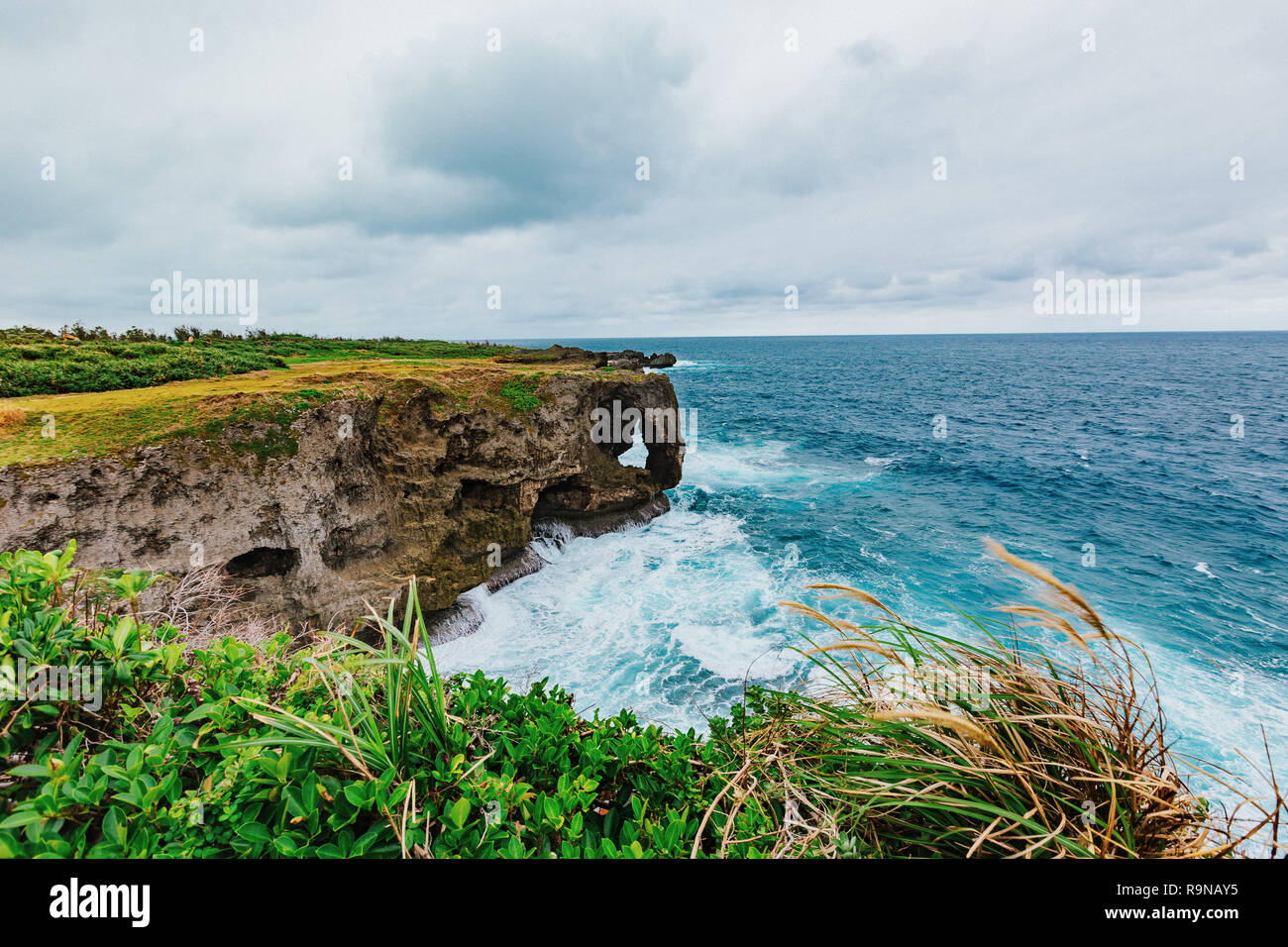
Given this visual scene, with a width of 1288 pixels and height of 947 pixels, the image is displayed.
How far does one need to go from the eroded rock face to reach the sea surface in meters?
2.69

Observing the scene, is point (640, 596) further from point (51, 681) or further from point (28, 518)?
point (51, 681)

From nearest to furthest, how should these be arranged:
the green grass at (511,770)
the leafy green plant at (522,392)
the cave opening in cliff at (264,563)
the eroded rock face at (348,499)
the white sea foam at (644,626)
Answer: the green grass at (511,770), the eroded rock face at (348,499), the cave opening in cliff at (264,563), the white sea foam at (644,626), the leafy green plant at (522,392)

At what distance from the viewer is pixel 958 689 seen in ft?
8.98

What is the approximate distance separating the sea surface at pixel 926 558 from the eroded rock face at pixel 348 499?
2.69 m

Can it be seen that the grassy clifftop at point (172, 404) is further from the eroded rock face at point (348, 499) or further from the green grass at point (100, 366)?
the eroded rock face at point (348, 499)

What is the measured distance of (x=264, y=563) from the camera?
1308 cm

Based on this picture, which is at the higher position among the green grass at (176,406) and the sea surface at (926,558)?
the green grass at (176,406)

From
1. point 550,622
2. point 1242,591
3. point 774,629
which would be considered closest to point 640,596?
point 550,622

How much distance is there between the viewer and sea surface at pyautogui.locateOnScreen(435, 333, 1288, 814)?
13.8 metres

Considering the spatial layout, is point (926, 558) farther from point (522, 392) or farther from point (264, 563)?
point (264, 563)

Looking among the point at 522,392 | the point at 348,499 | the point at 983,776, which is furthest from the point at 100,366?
the point at 983,776

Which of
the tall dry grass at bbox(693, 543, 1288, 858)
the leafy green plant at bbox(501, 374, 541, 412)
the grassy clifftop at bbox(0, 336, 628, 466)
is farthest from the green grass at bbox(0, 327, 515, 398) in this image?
the tall dry grass at bbox(693, 543, 1288, 858)

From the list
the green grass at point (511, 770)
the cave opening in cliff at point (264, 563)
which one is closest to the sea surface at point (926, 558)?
the green grass at point (511, 770)

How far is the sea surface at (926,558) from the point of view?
45.3ft
